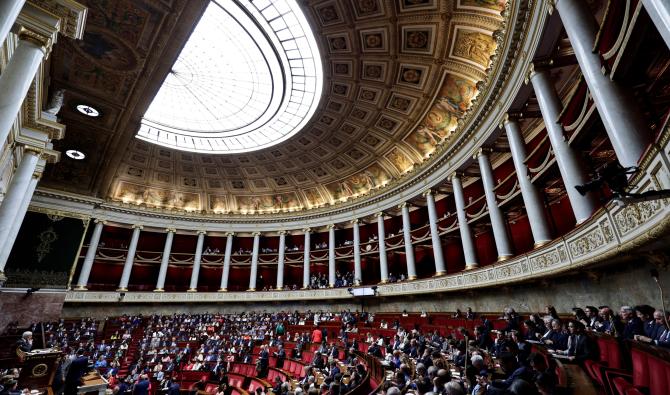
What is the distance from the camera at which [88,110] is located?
15.2m

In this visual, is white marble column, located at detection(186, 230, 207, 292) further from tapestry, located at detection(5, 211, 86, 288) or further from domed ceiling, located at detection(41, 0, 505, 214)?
tapestry, located at detection(5, 211, 86, 288)

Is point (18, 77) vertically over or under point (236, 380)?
over

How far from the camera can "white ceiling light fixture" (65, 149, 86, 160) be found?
17.9 meters

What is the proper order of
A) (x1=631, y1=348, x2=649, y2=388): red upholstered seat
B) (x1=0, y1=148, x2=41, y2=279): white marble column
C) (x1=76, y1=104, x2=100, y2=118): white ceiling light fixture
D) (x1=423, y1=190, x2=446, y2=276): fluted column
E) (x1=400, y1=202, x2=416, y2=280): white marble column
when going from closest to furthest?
(x1=631, y1=348, x2=649, y2=388): red upholstered seat
(x1=0, y1=148, x2=41, y2=279): white marble column
(x1=76, y1=104, x2=100, y2=118): white ceiling light fixture
(x1=423, y1=190, x2=446, y2=276): fluted column
(x1=400, y1=202, x2=416, y2=280): white marble column

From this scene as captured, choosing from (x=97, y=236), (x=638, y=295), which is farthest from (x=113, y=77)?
(x=638, y=295)

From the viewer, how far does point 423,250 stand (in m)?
22.0

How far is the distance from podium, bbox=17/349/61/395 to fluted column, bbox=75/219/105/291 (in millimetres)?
18291

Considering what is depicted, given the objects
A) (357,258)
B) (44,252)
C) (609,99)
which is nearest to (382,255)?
(357,258)

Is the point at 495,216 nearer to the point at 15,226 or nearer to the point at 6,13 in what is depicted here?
the point at 6,13

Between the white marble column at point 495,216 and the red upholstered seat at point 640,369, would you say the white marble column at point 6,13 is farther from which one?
the white marble column at point 495,216

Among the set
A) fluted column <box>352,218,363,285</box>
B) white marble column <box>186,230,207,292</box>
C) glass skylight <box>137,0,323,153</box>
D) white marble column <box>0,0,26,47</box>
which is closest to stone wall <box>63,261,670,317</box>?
fluted column <box>352,218,363,285</box>

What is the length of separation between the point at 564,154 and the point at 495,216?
492 cm

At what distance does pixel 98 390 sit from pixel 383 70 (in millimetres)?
16316

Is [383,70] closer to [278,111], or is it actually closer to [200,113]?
[278,111]
